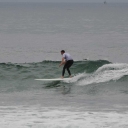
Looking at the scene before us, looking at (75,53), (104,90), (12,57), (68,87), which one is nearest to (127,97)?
(104,90)

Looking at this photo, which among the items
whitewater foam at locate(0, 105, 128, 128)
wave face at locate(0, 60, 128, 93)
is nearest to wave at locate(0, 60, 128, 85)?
wave face at locate(0, 60, 128, 93)

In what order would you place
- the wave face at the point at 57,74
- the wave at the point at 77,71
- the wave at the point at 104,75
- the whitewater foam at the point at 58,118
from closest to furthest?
the whitewater foam at the point at 58,118
the wave face at the point at 57,74
the wave at the point at 104,75
the wave at the point at 77,71

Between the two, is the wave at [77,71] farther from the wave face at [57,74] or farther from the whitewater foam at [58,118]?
the whitewater foam at [58,118]

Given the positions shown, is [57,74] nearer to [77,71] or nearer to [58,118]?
[77,71]

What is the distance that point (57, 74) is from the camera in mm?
29562

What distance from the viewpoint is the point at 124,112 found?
724 inches

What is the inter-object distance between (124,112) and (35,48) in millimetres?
35537

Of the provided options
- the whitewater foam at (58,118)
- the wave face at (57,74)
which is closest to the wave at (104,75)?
the wave face at (57,74)

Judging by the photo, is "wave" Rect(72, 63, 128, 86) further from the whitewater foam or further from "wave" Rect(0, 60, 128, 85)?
the whitewater foam

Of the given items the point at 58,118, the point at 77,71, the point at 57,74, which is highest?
the point at 77,71

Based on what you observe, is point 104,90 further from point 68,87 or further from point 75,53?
point 75,53

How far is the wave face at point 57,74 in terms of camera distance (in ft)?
85.4

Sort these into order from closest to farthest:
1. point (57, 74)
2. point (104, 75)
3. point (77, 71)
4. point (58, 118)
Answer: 1. point (58, 118)
2. point (104, 75)
3. point (57, 74)
4. point (77, 71)

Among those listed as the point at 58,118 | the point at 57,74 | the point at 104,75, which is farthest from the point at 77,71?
the point at 58,118
